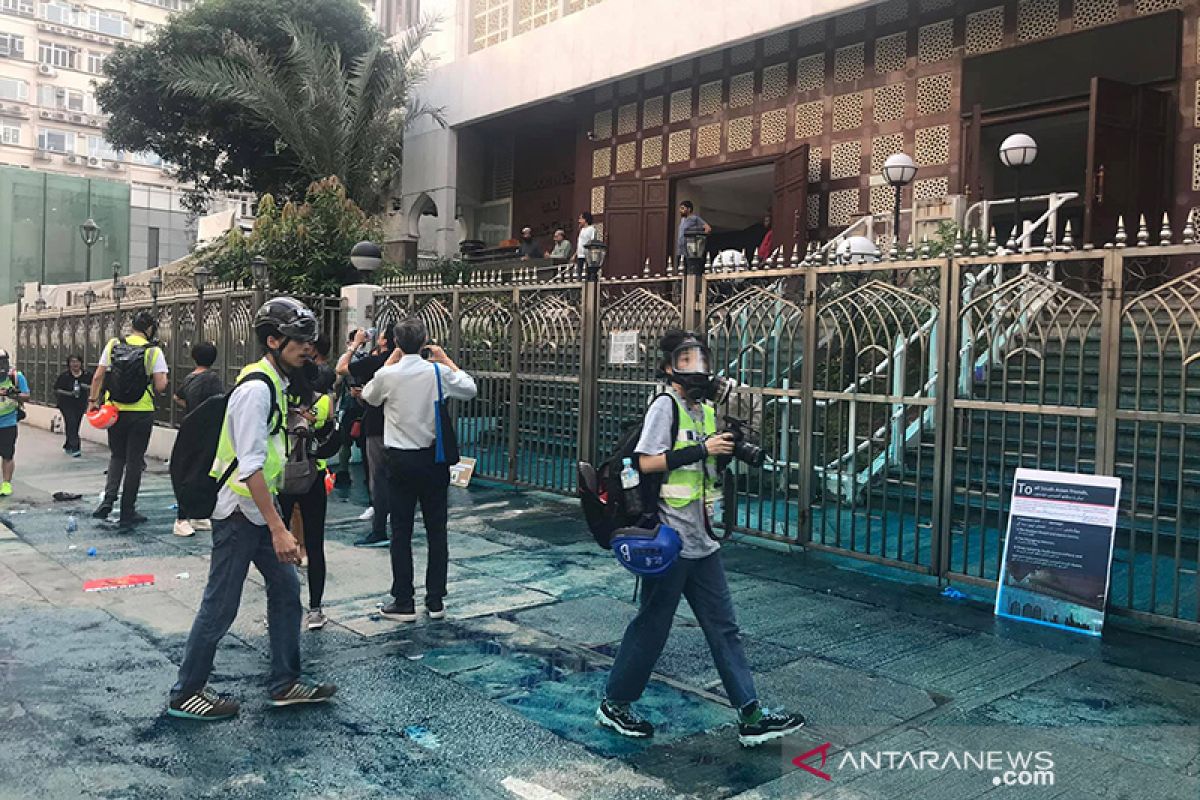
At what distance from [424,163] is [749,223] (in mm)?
8371

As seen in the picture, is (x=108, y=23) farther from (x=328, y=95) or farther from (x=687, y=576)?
(x=687, y=576)

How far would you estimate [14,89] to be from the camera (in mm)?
50656

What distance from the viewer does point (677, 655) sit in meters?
5.20

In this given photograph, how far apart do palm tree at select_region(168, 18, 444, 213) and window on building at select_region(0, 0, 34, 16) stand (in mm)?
35919

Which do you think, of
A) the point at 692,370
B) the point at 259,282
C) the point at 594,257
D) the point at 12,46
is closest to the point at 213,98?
the point at 259,282

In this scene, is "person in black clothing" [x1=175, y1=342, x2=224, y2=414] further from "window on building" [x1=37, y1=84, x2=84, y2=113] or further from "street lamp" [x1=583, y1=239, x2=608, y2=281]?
"window on building" [x1=37, y1=84, x2=84, y2=113]

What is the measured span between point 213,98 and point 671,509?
23.3m

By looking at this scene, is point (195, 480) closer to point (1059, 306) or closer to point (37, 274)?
point (1059, 306)

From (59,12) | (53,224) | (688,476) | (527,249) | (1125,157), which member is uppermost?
(59,12)

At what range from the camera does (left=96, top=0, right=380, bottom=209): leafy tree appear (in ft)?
82.8

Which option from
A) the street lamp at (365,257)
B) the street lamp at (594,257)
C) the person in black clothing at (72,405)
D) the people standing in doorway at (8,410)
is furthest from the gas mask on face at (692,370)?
the person in black clothing at (72,405)

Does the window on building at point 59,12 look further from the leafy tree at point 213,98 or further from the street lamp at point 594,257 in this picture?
the street lamp at point 594,257

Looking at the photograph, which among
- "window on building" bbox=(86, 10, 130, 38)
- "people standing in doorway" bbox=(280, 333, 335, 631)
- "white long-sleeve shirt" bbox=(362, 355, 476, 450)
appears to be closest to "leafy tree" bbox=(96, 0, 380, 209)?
"white long-sleeve shirt" bbox=(362, 355, 476, 450)

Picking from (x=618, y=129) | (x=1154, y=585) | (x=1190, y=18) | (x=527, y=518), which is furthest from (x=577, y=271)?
(x=618, y=129)
